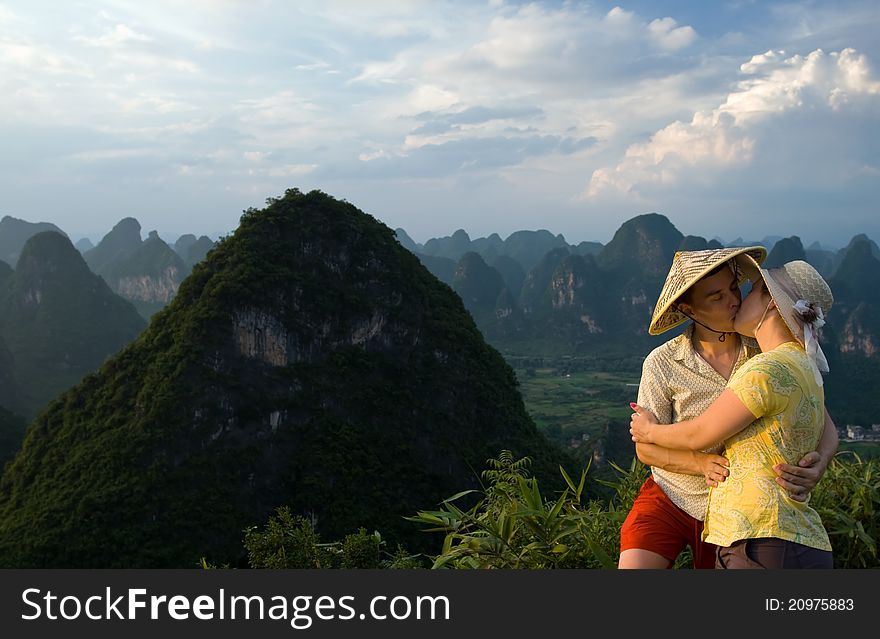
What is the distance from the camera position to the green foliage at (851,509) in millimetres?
1903

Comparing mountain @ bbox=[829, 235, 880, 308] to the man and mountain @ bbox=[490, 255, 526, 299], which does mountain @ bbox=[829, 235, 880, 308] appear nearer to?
mountain @ bbox=[490, 255, 526, 299]

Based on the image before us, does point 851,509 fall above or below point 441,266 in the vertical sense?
below

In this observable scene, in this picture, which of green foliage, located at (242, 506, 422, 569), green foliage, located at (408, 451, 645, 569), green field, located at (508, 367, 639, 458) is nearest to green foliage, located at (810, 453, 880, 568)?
green foliage, located at (408, 451, 645, 569)

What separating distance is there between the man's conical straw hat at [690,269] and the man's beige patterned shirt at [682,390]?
0.30ft

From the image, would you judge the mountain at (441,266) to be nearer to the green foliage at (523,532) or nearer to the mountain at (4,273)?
the mountain at (4,273)

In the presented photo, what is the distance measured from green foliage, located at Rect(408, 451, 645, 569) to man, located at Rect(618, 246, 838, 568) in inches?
7.4

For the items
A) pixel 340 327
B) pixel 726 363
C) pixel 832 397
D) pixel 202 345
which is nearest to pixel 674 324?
pixel 726 363

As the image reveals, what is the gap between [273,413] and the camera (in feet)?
53.4

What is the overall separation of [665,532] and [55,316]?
49694 mm

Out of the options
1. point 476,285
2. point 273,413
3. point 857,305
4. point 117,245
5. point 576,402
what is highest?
point 117,245

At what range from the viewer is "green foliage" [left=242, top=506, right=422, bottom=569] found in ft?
7.74

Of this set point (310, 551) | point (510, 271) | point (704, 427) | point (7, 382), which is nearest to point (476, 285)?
point (510, 271)

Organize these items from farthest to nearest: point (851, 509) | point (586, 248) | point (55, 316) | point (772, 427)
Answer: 1. point (586, 248)
2. point (55, 316)
3. point (851, 509)
4. point (772, 427)

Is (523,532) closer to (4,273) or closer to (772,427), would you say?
(772,427)
